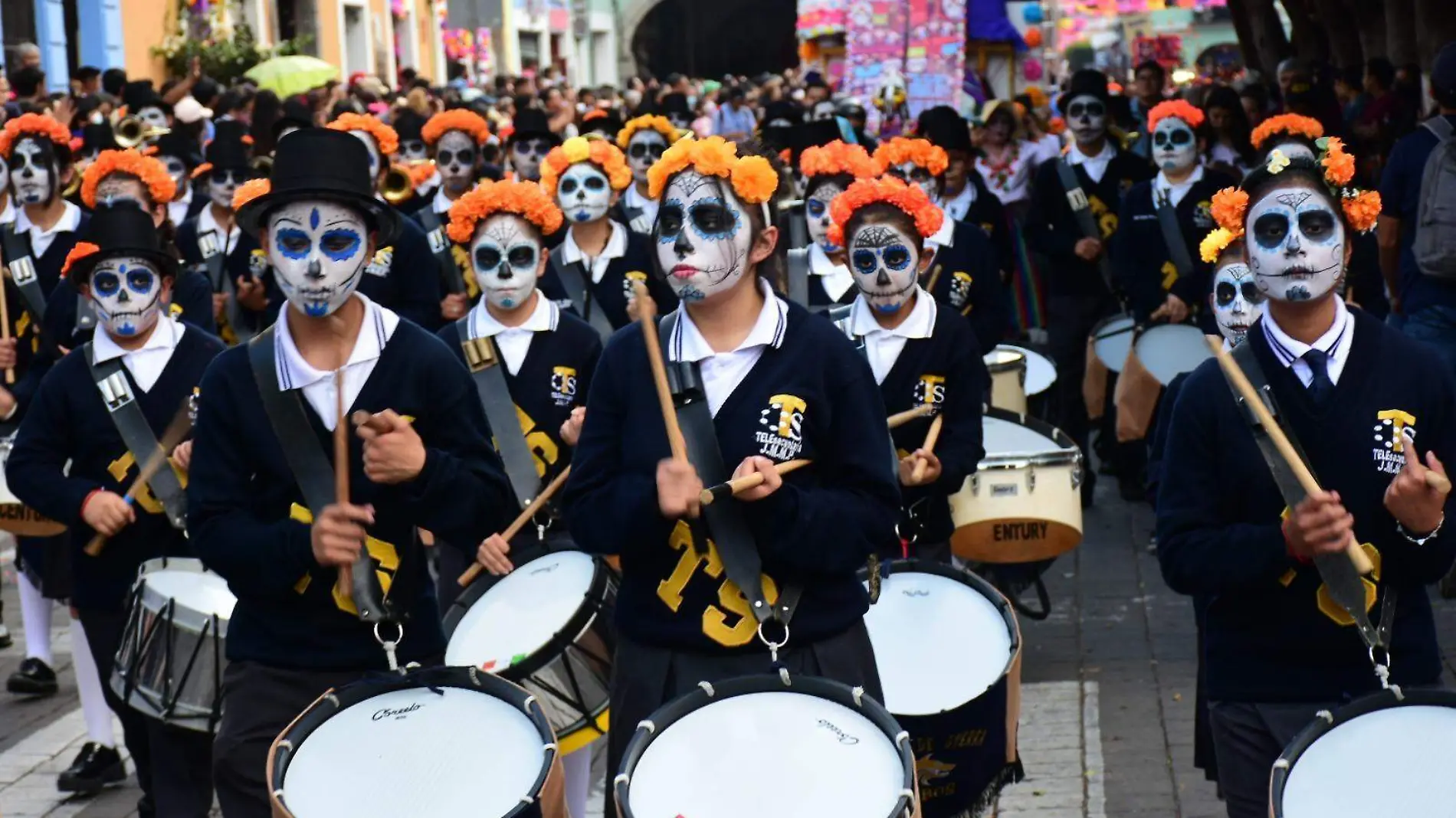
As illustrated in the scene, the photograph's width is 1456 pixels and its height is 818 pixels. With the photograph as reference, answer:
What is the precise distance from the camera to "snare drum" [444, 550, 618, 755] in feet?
19.5

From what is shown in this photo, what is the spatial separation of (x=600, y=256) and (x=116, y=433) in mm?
3238

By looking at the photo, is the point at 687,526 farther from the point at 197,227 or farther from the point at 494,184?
the point at 197,227

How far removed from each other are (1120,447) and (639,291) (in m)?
8.02

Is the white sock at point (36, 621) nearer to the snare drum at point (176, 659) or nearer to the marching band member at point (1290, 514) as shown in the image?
the snare drum at point (176, 659)

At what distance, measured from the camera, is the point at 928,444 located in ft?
21.5

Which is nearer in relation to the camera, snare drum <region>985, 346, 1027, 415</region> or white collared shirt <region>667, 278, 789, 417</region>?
white collared shirt <region>667, 278, 789, 417</region>

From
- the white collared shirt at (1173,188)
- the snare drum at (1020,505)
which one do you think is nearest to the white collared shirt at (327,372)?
the snare drum at (1020,505)

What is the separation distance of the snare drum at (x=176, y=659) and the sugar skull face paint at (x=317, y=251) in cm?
140

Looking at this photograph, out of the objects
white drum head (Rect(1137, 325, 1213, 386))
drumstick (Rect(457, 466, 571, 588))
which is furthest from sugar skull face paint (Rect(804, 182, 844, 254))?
drumstick (Rect(457, 466, 571, 588))

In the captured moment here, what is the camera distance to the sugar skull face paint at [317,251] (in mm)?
4762

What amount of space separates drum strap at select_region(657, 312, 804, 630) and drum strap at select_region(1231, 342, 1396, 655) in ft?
3.09

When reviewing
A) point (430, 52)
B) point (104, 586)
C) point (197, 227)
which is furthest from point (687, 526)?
point (430, 52)

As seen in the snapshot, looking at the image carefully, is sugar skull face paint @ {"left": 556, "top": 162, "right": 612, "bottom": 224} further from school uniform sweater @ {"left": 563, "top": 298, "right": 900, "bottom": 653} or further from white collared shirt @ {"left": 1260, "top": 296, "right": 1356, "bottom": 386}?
white collared shirt @ {"left": 1260, "top": 296, "right": 1356, "bottom": 386}

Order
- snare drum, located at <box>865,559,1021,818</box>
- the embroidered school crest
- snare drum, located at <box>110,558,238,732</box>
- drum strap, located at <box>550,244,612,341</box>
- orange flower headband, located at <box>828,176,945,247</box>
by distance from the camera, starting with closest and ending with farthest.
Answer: the embroidered school crest
snare drum, located at <box>865,559,1021,818</box>
snare drum, located at <box>110,558,238,732</box>
orange flower headband, located at <box>828,176,945,247</box>
drum strap, located at <box>550,244,612,341</box>
